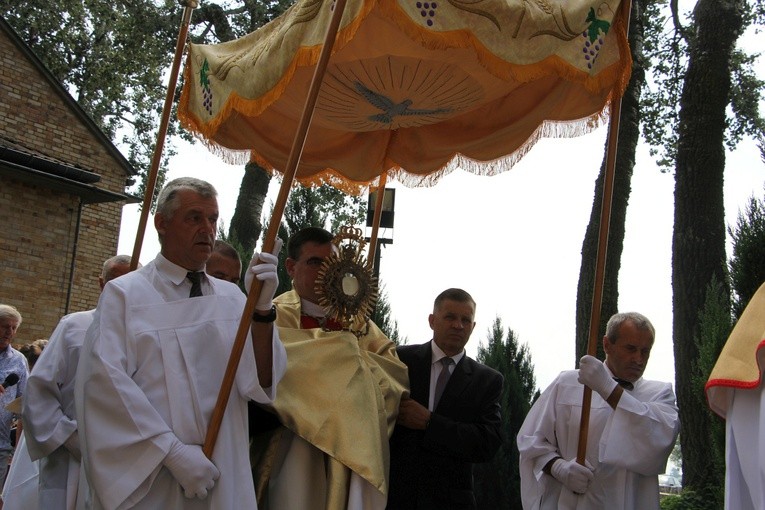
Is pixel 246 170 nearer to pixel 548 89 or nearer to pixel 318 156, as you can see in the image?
pixel 318 156

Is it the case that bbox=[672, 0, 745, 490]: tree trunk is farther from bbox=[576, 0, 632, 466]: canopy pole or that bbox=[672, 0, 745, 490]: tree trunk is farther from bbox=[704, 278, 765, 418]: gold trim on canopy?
bbox=[704, 278, 765, 418]: gold trim on canopy

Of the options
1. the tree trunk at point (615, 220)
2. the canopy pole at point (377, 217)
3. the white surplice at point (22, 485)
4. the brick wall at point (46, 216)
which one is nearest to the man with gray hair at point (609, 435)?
the canopy pole at point (377, 217)

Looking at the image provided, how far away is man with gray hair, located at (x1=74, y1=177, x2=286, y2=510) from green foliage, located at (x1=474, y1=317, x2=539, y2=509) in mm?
5934

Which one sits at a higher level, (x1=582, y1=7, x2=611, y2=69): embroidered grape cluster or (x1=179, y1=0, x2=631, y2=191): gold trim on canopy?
(x1=582, y1=7, x2=611, y2=69): embroidered grape cluster

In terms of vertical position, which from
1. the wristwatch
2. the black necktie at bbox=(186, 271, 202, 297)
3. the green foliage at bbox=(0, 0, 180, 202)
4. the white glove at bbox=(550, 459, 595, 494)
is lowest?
the white glove at bbox=(550, 459, 595, 494)

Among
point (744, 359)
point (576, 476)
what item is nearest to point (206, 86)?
point (576, 476)

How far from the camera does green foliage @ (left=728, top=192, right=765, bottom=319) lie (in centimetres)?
763

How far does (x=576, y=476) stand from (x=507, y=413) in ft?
17.3

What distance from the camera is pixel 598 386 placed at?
5.00m

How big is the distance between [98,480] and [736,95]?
645 inches

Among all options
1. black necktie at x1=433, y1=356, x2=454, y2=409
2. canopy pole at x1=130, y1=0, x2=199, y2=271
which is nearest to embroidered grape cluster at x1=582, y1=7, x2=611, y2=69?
black necktie at x1=433, y1=356, x2=454, y2=409

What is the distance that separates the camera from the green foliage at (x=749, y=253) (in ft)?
25.0

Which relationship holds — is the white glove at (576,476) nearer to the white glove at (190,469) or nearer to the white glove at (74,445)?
the white glove at (190,469)

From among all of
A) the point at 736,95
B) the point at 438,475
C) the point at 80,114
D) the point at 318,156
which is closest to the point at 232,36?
the point at 80,114
